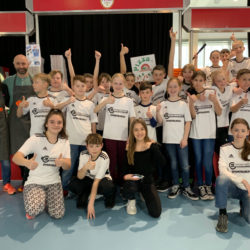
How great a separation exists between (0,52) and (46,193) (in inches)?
223

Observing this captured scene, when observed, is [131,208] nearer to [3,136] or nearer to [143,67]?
[3,136]

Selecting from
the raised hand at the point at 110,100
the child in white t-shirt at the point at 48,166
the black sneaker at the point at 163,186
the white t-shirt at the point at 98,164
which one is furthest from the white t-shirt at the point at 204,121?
the child in white t-shirt at the point at 48,166

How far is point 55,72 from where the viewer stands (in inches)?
130

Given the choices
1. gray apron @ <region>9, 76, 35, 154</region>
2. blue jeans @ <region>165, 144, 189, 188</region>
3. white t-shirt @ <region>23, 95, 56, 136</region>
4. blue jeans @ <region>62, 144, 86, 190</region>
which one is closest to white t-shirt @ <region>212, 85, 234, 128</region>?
blue jeans @ <region>165, 144, 189, 188</region>

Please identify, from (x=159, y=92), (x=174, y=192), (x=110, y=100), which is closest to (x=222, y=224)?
(x=174, y=192)

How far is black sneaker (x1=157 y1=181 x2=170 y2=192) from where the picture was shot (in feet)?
11.0

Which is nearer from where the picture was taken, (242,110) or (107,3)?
(242,110)

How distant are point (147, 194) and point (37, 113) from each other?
1.58 metres

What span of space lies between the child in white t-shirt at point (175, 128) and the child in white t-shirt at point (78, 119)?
2.78ft

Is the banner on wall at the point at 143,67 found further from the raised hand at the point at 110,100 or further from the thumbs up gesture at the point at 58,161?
the thumbs up gesture at the point at 58,161

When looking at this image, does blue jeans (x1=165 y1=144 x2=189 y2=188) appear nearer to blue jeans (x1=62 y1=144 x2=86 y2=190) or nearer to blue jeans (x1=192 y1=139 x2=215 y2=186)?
blue jeans (x1=192 y1=139 x2=215 y2=186)

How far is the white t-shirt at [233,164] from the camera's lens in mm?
2482

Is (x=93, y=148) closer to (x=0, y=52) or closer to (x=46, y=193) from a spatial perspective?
(x=46, y=193)

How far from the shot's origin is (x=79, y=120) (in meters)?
3.14
